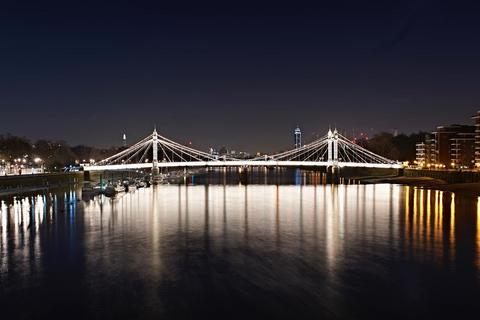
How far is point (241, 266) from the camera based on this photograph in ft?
56.5

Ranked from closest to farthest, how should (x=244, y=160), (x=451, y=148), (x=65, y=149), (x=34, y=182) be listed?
(x=34, y=182) < (x=451, y=148) < (x=244, y=160) < (x=65, y=149)

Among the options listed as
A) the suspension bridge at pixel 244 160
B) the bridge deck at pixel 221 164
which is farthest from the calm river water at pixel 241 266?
the suspension bridge at pixel 244 160

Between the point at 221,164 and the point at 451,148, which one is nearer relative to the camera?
the point at 221,164

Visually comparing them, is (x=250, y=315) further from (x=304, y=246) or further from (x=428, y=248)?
(x=428, y=248)

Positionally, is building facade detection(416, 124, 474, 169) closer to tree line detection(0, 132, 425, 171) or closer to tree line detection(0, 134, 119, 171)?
tree line detection(0, 132, 425, 171)

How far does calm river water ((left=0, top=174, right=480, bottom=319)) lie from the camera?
12.6 meters

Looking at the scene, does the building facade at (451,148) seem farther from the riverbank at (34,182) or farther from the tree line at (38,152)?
the tree line at (38,152)

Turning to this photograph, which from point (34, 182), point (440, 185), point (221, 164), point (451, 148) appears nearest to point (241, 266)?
point (34, 182)

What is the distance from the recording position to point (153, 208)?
3894 centimetres

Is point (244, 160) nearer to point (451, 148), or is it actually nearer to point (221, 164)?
point (221, 164)

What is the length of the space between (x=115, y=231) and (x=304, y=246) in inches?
451

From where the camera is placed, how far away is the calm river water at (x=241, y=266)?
12.6 meters

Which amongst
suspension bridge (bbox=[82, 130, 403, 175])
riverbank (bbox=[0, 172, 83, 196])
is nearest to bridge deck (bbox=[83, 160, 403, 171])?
suspension bridge (bbox=[82, 130, 403, 175])

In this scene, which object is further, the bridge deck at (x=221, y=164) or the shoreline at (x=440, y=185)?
the bridge deck at (x=221, y=164)
